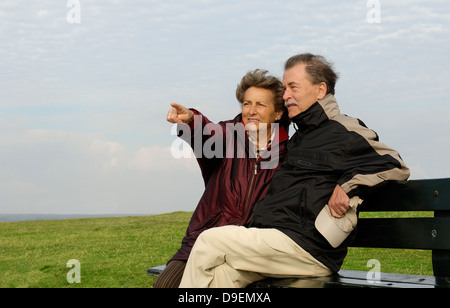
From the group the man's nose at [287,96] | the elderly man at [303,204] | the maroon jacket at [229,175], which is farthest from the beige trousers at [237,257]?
the man's nose at [287,96]

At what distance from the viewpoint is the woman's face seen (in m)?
4.25

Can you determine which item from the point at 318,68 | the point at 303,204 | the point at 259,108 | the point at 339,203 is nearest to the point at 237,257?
the point at 303,204

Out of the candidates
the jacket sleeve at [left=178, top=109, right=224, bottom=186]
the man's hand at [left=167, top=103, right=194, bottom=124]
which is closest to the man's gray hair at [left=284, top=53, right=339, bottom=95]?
the jacket sleeve at [left=178, top=109, right=224, bottom=186]

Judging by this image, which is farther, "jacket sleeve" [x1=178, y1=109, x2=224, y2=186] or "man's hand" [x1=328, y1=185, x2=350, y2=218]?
"jacket sleeve" [x1=178, y1=109, x2=224, y2=186]

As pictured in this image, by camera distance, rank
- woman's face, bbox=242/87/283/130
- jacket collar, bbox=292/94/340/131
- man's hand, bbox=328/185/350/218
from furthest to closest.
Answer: woman's face, bbox=242/87/283/130
jacket collar, bbox=292/94/340/131
man's hand, bbox=328/185/350/218

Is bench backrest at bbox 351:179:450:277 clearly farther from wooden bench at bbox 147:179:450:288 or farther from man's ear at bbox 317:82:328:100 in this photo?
man's ear at bbox 317:82:328:100

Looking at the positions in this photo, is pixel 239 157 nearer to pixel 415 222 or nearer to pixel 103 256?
pixel 415 222

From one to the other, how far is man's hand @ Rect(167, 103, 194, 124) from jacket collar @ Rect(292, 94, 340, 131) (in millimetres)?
807

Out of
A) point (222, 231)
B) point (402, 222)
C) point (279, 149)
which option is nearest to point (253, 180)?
point (279, 149)

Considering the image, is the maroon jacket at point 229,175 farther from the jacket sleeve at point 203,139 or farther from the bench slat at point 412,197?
the bench slat at point 412,197

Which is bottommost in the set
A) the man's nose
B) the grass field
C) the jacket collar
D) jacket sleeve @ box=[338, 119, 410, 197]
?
the grass field

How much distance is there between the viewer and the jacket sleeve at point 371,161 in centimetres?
363

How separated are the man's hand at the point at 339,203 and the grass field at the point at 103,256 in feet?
11.8

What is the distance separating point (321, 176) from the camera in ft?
12.2
